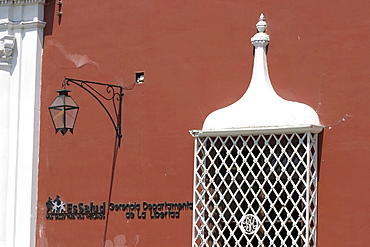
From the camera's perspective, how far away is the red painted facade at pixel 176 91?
9406mm

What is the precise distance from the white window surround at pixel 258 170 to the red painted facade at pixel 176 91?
15 cm

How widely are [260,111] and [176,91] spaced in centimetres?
114

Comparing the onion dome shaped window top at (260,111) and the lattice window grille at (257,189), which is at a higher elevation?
the onion dome shaped window top at (260,111)

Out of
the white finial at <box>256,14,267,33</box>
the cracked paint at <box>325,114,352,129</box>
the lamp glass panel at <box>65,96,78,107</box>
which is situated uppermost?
the white finial at <box>256,14,267,33</box>

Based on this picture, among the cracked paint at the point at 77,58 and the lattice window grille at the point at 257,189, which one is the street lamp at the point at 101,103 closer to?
the cracked paint at the point at 77,58

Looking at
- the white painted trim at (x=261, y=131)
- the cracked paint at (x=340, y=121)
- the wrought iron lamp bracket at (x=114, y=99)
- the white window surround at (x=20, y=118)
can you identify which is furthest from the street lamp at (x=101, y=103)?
the cracked paint at (x=340, y=121)

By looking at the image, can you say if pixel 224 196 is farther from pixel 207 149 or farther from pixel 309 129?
pixel 309 129

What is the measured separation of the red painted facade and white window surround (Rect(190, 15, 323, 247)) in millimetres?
149

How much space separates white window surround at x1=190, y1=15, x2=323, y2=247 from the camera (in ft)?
31.0

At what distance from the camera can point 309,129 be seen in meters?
9.35

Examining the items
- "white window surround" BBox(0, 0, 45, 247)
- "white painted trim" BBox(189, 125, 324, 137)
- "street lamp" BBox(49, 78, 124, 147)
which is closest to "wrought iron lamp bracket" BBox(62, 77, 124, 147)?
"street lamp" BBox(49, 78, 124, 147)

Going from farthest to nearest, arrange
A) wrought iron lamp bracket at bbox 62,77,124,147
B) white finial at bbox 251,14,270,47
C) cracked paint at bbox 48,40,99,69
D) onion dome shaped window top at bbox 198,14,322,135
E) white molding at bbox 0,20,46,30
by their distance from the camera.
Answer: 1. white molding at bbox 0,20,46,30
2. cracked paint at bbox 48,40,99,69
3. wrought iron lamp bracket at bbox 62,77,124,147
4. white finial at bbox 251,14,270,47
5. onion dome shaped window top at bbox 198,14,322,135

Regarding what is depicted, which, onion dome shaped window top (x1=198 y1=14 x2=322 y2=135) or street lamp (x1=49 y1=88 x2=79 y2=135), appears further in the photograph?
street lamp (x1=49 y1=88 x2=79 y2=135)

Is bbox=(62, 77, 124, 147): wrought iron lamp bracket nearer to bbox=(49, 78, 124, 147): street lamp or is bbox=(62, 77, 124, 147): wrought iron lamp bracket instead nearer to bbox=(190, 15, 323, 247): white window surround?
bbox=(49, 78, 124, 147): street lamp
